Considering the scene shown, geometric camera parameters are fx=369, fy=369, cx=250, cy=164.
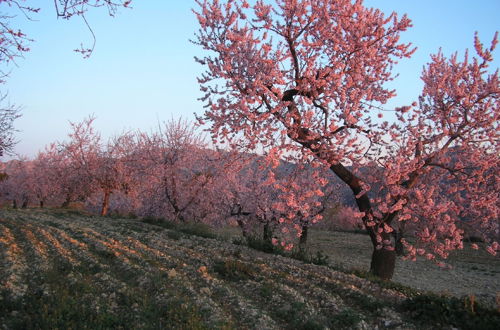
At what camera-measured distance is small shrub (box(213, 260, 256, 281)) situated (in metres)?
9.47

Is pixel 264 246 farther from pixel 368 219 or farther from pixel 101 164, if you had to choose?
pixel 101 164

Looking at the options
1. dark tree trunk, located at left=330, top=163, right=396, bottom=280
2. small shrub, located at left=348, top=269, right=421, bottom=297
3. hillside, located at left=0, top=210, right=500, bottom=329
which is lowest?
hillside, located at left=0, top=210, right=500, bottom=329

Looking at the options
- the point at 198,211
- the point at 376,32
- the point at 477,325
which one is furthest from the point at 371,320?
the point at 198,211

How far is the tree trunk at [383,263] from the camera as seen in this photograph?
11.9 meters

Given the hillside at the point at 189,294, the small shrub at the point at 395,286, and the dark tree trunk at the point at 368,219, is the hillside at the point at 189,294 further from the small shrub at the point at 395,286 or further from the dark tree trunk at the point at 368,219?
the dark tree trunk at the point at 368,219

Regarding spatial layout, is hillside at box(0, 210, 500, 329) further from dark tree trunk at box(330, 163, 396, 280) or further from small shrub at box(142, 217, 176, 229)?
small shrub at box(142, 217, 176, 229)

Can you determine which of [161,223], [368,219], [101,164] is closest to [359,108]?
[368,219]

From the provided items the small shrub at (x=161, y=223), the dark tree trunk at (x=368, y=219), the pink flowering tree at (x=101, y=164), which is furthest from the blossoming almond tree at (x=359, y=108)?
the pink flowering tree at (x=101, y=164)


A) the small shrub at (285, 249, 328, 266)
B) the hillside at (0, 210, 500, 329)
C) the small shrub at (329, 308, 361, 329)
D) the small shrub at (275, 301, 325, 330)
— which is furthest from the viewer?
the small shrub at (285, 249, 328, 266)

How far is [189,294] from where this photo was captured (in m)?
7.71

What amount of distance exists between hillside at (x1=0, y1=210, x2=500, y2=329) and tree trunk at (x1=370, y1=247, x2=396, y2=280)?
2.04 metres

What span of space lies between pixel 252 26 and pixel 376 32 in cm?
369

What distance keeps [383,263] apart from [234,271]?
527 cm

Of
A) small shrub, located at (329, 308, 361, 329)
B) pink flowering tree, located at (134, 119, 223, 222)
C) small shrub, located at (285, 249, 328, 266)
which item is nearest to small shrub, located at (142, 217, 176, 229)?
pink flowering tree, located at (134, 119, 223, 222)
